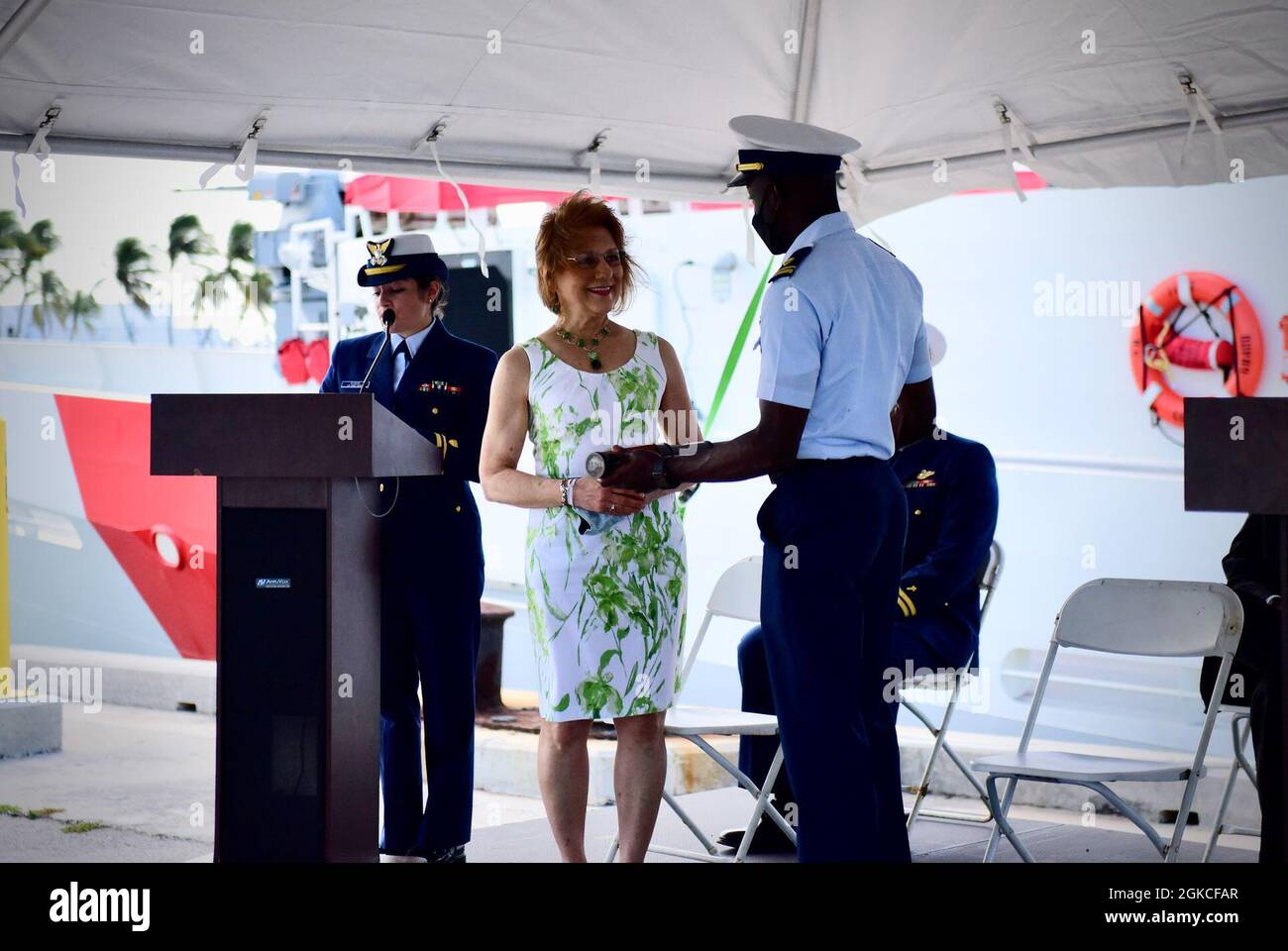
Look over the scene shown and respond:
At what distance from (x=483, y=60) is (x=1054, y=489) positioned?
482 cm

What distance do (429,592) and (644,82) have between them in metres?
1.75

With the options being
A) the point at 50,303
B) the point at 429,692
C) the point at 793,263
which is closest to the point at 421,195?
the point at 429,692

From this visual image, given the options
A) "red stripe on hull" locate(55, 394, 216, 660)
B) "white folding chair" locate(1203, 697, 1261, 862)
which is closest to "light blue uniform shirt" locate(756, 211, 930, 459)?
"white folding chair" locate(1203, 697, 1261, 862)

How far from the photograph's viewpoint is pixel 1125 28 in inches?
155

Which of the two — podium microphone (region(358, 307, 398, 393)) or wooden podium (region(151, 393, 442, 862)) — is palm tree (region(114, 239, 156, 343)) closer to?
podium microphone (region(358, 307, 398, 393))

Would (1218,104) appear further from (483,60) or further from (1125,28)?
(483,60)

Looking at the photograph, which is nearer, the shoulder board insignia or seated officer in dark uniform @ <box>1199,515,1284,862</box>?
the shoulder board insignia

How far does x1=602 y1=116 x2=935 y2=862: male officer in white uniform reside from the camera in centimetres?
286

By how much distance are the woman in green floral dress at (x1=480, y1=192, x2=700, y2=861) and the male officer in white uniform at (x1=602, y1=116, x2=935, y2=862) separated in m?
0.49

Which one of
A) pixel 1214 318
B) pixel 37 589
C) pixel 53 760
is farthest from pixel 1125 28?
pixel 37 589

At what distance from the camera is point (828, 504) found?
2.87m

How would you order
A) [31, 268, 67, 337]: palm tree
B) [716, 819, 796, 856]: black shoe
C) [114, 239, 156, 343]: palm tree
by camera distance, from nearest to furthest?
1. [716, 819, 796, 856]: black shoe
2. [31, 268, 67, 337]: palm tree
3. [114, 239, 156, 343]: palm tree

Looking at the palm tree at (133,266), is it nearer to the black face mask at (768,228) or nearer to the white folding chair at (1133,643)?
the white folding chair at (1133,643)

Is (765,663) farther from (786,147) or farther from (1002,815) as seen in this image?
(786,147)
